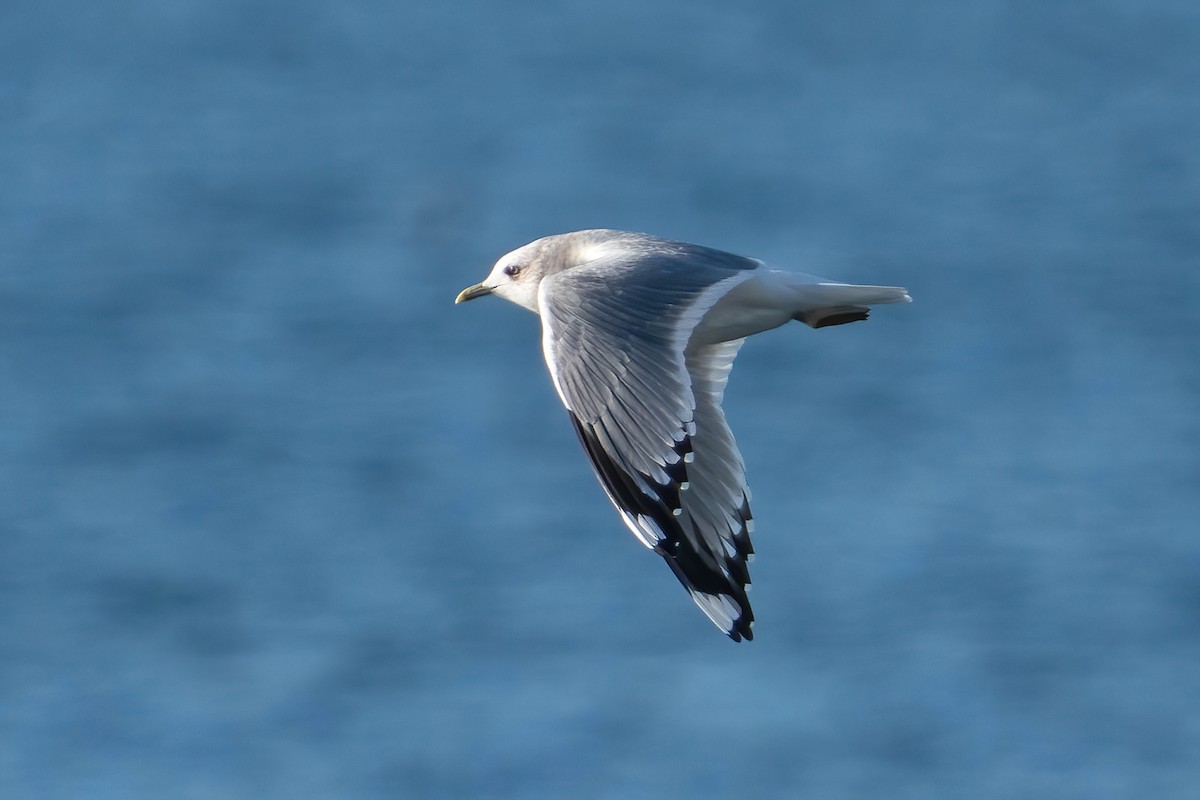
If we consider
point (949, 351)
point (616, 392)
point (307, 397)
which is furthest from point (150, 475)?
point (616, 392)

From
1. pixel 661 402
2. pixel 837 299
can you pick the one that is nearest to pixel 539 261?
pixel 837 299

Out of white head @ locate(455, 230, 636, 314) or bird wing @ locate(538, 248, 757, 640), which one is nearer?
bird wing @ locate(538, 248, 757, 640)

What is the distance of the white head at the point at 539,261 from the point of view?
23.5ft

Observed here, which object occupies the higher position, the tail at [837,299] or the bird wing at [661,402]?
the tail at [837,299]

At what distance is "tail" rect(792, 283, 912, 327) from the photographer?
264 inches

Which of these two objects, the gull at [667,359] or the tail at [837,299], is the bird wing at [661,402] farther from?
the tail at [837,299]

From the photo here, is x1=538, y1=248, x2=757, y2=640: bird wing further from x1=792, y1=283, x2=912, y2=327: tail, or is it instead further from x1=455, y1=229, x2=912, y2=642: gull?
x1=792, y1=283, x2=912, y2=327: tail

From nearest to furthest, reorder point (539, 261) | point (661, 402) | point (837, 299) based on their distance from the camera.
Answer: point (661, 402) < point (837, 299) < point (539, 261)

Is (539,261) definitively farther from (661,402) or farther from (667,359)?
(661,402)

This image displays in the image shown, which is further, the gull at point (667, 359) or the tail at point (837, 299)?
the tail at point (837, 299)

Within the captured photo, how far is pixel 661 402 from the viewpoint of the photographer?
611 cm

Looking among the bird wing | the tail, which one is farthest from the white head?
the tail

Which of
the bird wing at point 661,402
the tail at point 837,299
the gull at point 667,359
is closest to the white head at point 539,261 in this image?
the gull at point 667,359

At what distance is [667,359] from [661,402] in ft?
0.50
